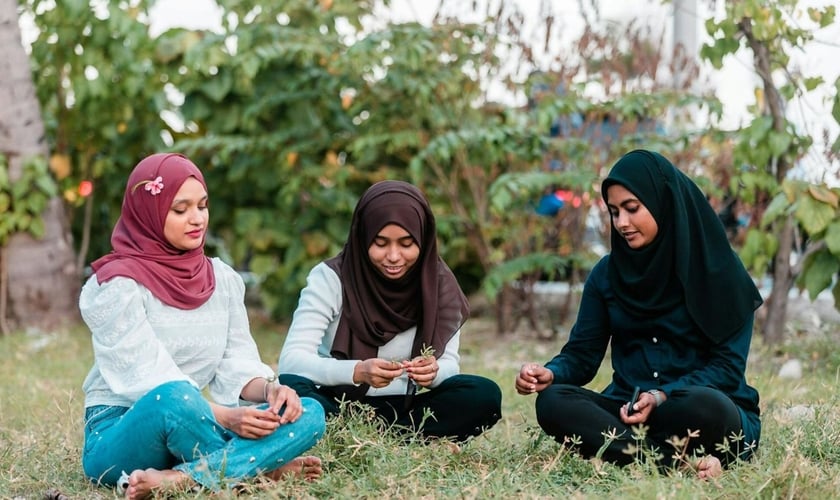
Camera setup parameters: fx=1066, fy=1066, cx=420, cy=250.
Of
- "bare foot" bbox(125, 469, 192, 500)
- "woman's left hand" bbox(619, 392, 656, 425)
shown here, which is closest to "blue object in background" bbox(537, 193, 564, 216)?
"woman's left hand" bbox(619, 392, 656, 425)

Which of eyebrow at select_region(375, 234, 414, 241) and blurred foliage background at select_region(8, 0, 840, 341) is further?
blurred foliage background at select_region(8, 0, 840, 341)

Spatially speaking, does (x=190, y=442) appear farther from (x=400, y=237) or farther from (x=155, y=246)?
(x=400, y=237)

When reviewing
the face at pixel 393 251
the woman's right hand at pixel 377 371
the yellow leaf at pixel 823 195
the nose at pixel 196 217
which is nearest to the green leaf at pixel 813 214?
the yellow leaf at pixel 823 195

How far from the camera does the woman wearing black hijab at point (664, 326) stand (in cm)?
289

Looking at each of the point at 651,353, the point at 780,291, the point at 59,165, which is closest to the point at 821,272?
the point at 780,291

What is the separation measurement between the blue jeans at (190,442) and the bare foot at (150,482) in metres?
0.03

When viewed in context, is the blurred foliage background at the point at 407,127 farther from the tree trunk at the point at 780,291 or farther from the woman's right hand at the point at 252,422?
the woman's right hand at the point at 252,422

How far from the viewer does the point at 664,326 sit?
306 cm

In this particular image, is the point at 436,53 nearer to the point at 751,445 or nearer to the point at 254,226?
the point at 254,226

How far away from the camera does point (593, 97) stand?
5438mm

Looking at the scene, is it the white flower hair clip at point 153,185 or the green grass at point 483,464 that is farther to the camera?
the white flower hair clip at point 153,185

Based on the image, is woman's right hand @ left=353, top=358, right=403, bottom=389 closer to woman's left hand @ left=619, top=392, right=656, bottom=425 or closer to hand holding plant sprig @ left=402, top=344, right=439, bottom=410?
hand holding plant sprig @ left=402, top=344, right=439, bottom=410

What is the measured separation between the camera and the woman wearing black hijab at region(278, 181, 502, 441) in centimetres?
318

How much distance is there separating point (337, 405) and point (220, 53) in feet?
10.3
